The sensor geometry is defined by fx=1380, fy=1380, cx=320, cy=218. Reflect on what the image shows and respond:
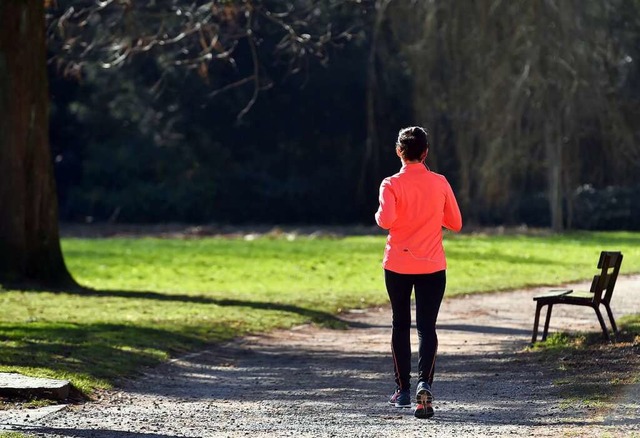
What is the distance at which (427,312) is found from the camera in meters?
9.12

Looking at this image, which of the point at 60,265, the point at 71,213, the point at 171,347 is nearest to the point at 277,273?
the point at 60,265

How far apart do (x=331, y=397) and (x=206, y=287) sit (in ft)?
42.0

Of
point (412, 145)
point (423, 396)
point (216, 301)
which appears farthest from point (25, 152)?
point (423, 396)

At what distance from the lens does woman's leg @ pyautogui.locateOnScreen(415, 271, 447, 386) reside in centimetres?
904

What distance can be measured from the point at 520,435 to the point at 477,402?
1.74 m

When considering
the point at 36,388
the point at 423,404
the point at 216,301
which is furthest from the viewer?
the point at 216,301

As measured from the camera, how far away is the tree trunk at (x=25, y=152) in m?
20.7

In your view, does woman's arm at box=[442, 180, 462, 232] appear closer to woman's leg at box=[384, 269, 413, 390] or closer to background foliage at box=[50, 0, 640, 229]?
woman's leg at box=[384, 269, 413, 390]

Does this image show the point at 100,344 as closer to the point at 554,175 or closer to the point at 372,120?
the point at 554,175

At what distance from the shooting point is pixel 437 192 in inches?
356

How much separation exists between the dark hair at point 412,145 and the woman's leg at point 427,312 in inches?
31.2

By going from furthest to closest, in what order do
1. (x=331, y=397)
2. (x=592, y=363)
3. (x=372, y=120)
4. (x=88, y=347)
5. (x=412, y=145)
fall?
(x=372, y=120)
(x=88, y=347)
(x=592, y=363)
(x=331, y=397)
(x=412, y=145)

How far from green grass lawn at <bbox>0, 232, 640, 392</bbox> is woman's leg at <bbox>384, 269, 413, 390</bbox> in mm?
2975

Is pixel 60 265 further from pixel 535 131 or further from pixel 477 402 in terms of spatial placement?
pixel 535 131
